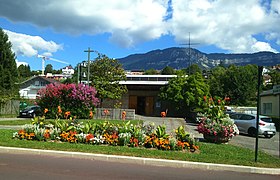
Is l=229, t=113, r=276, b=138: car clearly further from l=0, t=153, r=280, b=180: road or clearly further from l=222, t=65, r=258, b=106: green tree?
l=222, t=65, r=258, b=106: green tree

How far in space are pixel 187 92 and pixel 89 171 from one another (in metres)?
27.0

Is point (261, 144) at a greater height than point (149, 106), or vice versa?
point (149, 106)

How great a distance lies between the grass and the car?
9.72m

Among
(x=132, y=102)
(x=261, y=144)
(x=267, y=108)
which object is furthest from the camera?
(x=132, y=102)

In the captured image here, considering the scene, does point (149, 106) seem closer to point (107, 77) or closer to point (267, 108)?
point (107, 77)

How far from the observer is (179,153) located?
1069 centimetres

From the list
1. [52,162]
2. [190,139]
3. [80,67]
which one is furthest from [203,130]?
[80,67]

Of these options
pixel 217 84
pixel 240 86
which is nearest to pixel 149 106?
pixel 217 84

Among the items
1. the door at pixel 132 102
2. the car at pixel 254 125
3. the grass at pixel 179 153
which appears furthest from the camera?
the door at pixel 132 102

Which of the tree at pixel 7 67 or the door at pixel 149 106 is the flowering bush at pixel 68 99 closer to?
the door at pixel 149 106

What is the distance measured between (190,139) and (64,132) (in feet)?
16.1

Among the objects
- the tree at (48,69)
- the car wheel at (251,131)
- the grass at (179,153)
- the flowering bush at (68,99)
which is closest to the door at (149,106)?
the flowering bush at (68,99)

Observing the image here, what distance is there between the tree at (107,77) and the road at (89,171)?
88.7ft

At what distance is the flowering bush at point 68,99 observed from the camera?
27625mm
